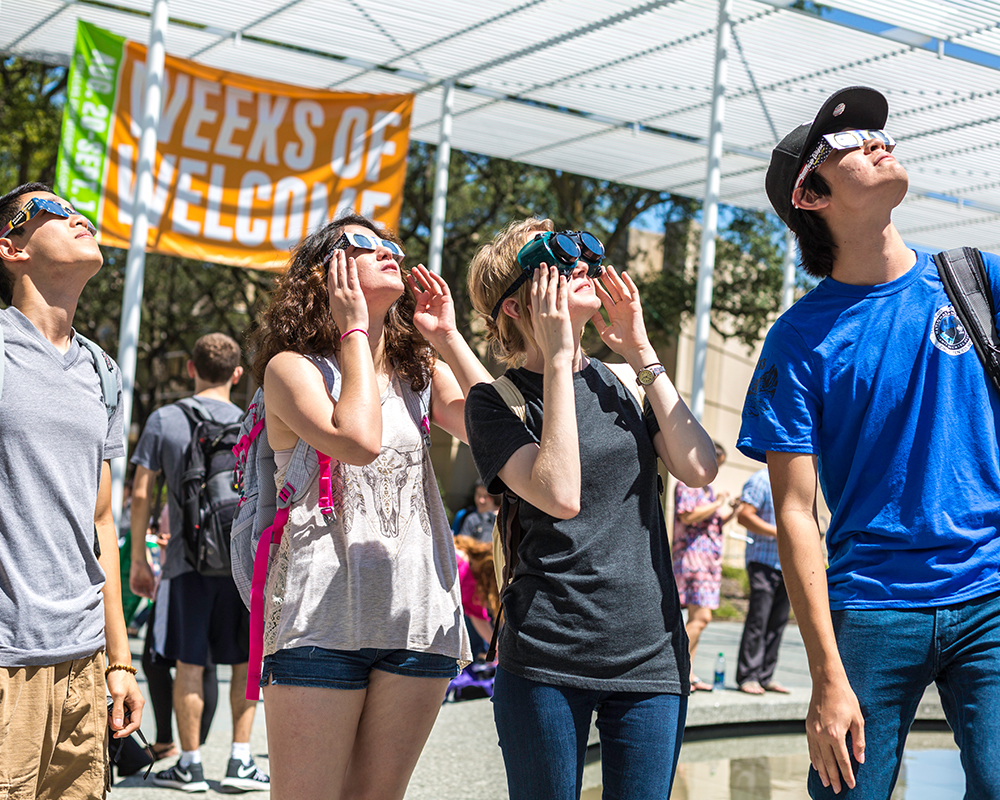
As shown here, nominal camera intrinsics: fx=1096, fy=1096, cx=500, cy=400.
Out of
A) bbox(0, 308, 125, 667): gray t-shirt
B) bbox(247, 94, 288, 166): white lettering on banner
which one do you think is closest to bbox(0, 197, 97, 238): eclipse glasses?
bbox(0, 308, 125, 667): gray t-shirt

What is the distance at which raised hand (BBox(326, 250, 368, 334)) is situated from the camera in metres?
2.85

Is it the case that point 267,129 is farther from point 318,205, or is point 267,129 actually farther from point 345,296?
point 345,296

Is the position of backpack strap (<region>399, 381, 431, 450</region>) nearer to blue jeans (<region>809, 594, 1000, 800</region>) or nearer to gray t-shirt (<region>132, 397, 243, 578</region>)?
blue jeans (<region>809, 594, 1000, 800</region>)

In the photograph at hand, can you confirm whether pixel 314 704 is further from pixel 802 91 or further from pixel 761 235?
pixel 761 235

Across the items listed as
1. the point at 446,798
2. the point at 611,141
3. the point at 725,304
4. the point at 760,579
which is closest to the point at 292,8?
the point at 611,141

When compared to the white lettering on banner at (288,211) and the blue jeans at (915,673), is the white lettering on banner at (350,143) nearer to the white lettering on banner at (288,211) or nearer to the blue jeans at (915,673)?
the white lettering on banner at (288,211)

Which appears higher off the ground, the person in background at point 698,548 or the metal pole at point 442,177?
the metal pole at point 442,177

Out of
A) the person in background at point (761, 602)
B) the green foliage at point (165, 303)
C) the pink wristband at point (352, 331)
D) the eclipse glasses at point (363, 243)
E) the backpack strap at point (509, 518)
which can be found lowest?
the person in background at point (761, 602)

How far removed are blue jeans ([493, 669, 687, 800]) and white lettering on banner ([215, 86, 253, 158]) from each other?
6269 mm

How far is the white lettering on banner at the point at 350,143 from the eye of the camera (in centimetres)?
827

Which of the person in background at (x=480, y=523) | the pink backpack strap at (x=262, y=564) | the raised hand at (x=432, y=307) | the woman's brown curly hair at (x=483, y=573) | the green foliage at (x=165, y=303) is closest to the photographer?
the pink backpack strap at (x=262, y=564)

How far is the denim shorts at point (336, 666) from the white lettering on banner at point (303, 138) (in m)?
5.99

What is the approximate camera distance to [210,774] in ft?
17.6

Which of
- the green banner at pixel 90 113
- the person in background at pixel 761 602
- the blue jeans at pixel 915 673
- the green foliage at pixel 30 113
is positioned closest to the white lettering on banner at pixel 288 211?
the green banner at pixel 90 113
